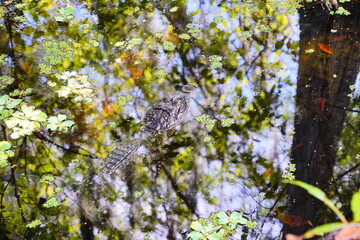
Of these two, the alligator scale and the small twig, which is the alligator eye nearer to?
the alligator scale

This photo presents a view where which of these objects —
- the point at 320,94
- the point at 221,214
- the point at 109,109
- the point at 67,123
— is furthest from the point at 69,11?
the point at 221,214

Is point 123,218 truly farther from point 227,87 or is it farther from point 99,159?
point 227,87

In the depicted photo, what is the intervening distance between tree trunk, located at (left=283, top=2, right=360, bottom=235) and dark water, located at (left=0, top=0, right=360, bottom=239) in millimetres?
12

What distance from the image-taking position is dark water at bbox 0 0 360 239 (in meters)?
2.27

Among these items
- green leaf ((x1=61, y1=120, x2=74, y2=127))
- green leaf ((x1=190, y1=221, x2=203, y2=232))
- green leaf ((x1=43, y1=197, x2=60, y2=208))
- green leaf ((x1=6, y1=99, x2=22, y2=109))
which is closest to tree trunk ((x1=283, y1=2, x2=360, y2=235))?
green leaf ((x1=190, y1=221, x2=203, y2=232))

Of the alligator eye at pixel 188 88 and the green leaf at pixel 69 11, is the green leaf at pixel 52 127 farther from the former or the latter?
the green leaf at pixel 69 11

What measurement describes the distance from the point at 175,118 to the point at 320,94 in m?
1.27

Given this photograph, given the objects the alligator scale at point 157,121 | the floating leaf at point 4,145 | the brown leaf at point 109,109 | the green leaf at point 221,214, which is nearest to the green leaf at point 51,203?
the alligator scale at point 157,121

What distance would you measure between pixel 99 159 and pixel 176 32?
6.09 ft

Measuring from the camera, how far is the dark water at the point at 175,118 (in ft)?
7.46

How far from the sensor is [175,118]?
2.89m

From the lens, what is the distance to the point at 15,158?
2.60 meters

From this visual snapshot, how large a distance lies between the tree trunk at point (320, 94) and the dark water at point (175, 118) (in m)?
0.01

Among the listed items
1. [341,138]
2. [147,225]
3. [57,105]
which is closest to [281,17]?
[341,138]
